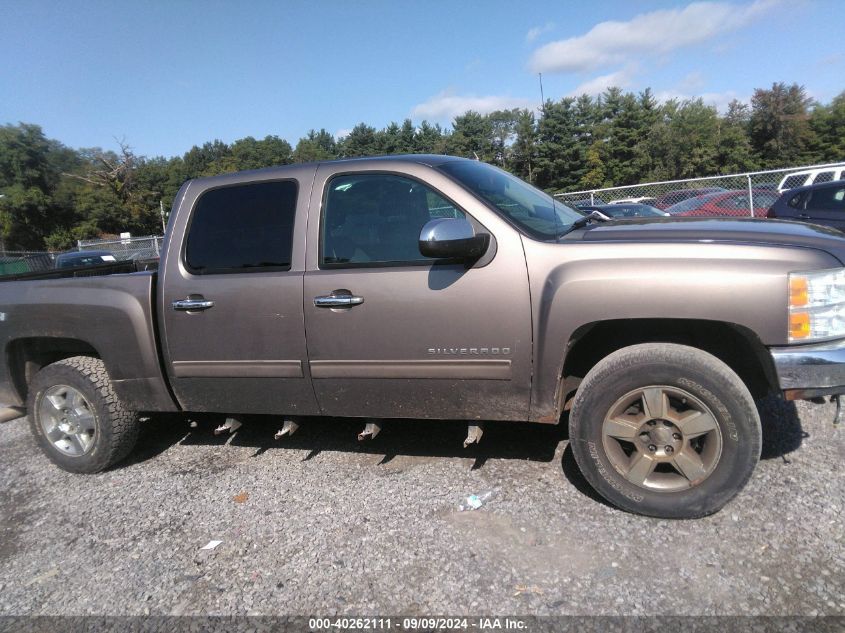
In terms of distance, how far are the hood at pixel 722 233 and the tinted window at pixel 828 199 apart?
8.02 metres

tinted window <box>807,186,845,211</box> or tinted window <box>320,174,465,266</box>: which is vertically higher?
tinted window <box>320,174,465,266</box>

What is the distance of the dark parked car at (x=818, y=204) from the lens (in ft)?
31.3

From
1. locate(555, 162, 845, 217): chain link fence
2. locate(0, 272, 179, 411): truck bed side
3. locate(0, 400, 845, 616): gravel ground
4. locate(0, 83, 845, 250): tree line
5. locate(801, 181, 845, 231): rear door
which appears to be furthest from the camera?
locate(0, 83, 845, 250): tree line

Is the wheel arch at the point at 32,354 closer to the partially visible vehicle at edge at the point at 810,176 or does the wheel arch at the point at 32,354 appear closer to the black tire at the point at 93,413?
the black tire at the point at 93,413

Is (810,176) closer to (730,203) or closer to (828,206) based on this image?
(730,203)

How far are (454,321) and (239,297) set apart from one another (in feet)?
4.23

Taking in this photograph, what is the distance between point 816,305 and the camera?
2.50 m

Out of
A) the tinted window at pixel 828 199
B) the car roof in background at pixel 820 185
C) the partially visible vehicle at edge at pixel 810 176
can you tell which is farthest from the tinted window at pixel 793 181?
the tinted window at pixel 828 199

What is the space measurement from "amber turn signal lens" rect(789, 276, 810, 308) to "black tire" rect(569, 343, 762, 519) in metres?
0.41

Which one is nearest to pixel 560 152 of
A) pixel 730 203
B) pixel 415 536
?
pixel 730 203

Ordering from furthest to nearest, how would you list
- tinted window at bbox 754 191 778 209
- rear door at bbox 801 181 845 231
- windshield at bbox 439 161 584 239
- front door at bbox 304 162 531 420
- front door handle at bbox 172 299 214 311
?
tinted window at bbox 754 191 778 209 → rear door at bbox 801 181 845 231 → front door handle at bbox 172 299 214 311 → windshield at bbox 439 161 584 239 → front door at bbox 304 162 531 420

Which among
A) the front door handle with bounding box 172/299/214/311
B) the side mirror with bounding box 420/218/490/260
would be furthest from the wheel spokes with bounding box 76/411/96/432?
the side mirror with bounding box 420/218/490/260

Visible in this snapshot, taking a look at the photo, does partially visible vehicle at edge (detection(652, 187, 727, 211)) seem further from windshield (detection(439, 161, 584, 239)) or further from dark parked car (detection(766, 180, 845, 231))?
A: windshield (detection(439, 161, 584, 239))

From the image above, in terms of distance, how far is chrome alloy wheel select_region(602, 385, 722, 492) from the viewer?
2.70 m
